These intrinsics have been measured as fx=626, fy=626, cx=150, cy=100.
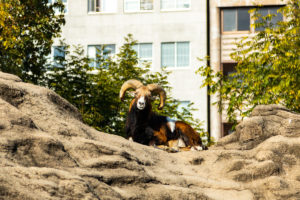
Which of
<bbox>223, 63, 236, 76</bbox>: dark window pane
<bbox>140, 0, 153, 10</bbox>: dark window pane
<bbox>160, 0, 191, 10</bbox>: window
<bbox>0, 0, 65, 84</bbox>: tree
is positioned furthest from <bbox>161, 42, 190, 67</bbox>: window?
<bbox>0, 0, 65, 84</bbox>: tree

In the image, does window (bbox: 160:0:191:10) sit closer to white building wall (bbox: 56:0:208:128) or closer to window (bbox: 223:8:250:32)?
white building wall (bbox: 56:0:208:128)

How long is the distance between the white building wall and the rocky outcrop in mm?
23122

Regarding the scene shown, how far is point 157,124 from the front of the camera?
567 inches

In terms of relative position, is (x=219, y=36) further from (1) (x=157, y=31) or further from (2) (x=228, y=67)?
(1) (x=157, y=31)

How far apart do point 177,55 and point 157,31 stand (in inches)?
76.4

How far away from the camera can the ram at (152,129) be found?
46.3 ft

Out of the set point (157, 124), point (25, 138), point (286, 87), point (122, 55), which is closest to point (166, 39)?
point (122, 55)

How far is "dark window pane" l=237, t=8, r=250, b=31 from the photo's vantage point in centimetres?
3828

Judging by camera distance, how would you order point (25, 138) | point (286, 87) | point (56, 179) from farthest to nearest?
point (286, 87)
point (25, 138)
point (56, 179)

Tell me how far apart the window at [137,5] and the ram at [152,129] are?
25.1 m

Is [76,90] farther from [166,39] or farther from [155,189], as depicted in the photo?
[155,189]

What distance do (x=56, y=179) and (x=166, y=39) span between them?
99.9ft

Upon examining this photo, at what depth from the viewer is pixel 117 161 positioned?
31.9 feet

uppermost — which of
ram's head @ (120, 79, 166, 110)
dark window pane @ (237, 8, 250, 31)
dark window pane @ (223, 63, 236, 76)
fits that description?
dark window pane @ (237, 8, 250, 31)
